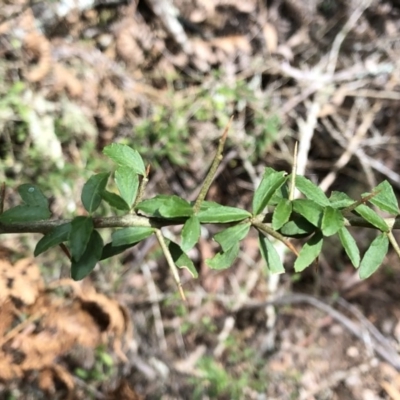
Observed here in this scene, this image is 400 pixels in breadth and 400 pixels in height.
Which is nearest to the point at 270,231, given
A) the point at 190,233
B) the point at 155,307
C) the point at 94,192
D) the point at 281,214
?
the point at 281,214

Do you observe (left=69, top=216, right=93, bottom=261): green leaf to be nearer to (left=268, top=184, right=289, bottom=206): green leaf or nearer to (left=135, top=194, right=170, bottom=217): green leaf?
(left=135, top=194, right=170, bottom=217): green leaf

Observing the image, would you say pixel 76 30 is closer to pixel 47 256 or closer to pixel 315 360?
pixel 47 256

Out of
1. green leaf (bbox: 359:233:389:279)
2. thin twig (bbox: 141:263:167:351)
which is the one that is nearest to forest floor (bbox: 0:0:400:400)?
thin twig (bbox: 141:263:167:351)

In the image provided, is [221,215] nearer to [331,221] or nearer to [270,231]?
[270,231]

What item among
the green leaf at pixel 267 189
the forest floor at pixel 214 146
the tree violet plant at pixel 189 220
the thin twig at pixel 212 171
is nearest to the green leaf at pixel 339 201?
the tree violet plant at pixel 189 220

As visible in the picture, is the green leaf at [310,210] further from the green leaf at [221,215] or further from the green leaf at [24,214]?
the green leaf at [24,214]

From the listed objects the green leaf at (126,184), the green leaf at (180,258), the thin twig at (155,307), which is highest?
the green leaf at (126,184)

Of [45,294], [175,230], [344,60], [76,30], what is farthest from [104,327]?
[344,60]
